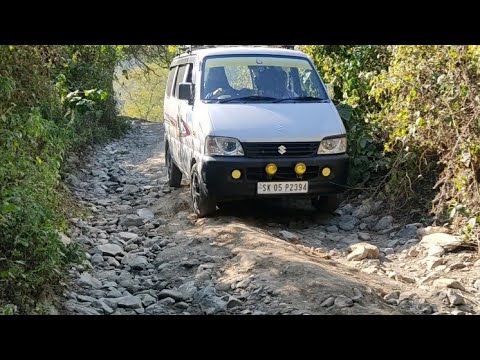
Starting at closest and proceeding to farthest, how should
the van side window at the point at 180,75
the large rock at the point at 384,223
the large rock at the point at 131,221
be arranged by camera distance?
1. the large rock at the point at 384,223
2. the large rock at the point at 131,221
3. the van side window at the point at 180,75

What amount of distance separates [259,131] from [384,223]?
6.86ft

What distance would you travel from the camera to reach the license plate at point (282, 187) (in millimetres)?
7398

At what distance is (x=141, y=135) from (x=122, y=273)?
48.6ft

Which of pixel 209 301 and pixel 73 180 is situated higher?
pixel 73 180

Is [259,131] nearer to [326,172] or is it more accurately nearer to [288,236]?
[326,172]

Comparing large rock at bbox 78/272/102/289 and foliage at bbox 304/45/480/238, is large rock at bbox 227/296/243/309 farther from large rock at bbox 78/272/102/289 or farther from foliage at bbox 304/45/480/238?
foliage at bbox 304/45/480/238

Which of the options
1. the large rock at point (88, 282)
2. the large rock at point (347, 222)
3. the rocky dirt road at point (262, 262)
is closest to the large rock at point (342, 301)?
the rocky dirt road at point (262, 262)

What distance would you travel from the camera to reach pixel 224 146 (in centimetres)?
736

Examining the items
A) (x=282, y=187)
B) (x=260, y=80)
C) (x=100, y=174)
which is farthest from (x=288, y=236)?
(x=100, y=174)

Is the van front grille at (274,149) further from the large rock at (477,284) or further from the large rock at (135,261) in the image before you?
the large rock at (477,284)

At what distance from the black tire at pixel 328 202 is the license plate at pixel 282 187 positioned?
0.75 m

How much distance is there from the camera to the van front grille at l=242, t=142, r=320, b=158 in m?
7.36

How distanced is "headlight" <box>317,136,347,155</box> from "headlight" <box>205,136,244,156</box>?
1.00 meters

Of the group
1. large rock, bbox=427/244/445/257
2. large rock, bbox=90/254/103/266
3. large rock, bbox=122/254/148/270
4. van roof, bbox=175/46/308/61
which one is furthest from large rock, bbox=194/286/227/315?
van roof, bbox=175/46/308/61
